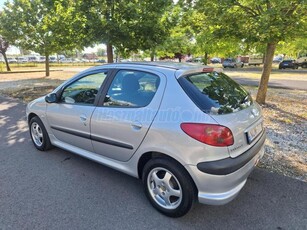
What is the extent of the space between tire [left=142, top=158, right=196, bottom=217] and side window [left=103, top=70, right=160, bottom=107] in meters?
0.70

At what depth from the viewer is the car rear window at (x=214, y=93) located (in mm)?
2418

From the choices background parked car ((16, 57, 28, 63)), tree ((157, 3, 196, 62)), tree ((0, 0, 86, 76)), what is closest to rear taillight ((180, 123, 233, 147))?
tree ((157, 3, 196, 62))

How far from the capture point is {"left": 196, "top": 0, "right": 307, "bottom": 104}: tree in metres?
5.45

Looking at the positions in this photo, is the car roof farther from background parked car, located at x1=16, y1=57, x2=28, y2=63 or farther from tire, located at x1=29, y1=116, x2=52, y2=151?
background parked car, located at x1=16, y1=57, x2=28, y2=63

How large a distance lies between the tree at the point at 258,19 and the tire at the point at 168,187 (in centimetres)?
450

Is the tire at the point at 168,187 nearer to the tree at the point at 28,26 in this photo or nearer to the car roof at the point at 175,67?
the car roof at the point at 175,67

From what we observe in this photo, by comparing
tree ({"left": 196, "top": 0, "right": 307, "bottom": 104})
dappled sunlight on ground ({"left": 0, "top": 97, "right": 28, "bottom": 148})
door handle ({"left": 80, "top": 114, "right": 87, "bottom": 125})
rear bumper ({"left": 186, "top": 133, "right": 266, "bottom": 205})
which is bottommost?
dappled sunlight on ground ({"left": 0, "top": 97, "right": 28, "bottom": 148})

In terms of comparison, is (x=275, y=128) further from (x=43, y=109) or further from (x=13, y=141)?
(x=13, y=141)

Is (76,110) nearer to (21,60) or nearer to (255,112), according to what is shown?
(255,112)

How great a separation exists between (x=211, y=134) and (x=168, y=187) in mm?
764

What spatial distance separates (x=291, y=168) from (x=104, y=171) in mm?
2748

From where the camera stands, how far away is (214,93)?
2639 mm

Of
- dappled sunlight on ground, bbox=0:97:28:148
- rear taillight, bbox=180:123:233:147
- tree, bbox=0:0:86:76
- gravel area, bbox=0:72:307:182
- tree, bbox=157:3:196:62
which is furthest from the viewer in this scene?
tree, bbox=0:0:86:76

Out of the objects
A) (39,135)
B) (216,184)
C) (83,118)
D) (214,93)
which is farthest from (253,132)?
(39,135)
